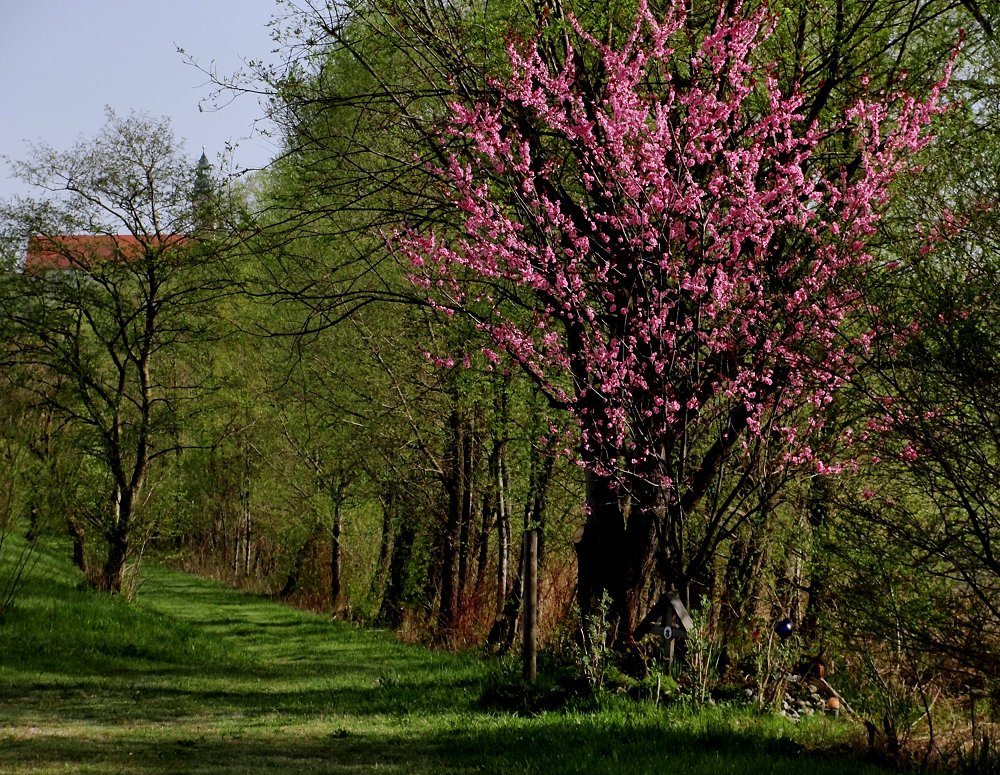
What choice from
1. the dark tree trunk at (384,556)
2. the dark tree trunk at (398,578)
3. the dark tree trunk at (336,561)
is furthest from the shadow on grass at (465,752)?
the dark tree trunk at (336,561)

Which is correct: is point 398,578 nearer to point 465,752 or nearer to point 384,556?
point 384,556

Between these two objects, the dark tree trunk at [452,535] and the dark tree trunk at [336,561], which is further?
the dark tree trunk at [336,561]

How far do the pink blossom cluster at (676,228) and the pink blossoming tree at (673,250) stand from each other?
0.03 m

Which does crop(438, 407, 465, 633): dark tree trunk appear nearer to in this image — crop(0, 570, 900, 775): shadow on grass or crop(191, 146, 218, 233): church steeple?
crop(0, 570, 900, 775): shadow on grass

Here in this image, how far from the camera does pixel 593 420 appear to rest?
931cm

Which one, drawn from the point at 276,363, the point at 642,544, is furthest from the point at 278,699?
the point at 276,363

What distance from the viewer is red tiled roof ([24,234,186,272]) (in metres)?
17.5

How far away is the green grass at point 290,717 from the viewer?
22.4 feet

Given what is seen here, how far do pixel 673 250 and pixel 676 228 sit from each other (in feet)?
0.87

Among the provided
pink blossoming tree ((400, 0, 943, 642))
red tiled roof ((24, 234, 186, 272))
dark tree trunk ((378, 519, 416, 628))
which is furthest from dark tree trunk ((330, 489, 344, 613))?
pink blossoming tree ((400, 0, 943, 642))

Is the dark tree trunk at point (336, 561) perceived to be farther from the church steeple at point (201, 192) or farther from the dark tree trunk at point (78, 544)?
the church steeple at point (201, 192)

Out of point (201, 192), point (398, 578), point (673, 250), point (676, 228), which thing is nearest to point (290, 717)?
point (673, 250)

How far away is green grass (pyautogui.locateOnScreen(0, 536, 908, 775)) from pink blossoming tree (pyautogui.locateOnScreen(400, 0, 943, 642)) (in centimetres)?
198

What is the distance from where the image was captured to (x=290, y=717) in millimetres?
10016
